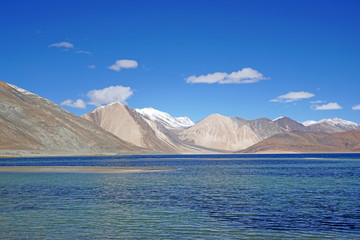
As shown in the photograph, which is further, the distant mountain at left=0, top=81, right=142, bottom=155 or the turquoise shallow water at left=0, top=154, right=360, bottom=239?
the distant mountain at left=0, top=81, right=142, bottom=155

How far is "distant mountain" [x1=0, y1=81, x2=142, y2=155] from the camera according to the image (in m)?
145

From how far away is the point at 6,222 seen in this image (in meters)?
20.5

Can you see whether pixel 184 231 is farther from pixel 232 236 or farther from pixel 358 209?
pixel 358 209

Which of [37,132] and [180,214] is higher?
[37,132]

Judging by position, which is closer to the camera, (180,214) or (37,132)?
(180,214)

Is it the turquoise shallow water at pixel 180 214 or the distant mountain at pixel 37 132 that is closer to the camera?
the turquoise shallow water at pixel 180 214

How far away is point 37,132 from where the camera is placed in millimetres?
166500

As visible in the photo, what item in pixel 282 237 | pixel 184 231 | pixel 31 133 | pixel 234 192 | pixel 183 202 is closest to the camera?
pixel 282 237

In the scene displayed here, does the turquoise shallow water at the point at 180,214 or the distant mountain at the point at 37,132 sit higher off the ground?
the distant mountain at the point at 37,132

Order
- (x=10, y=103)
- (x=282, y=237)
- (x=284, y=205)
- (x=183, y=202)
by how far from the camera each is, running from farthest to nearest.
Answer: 1. (x=10, y=103)
2. (x=183, y=202)
3. (x=284, y=205)
4. (x=282, y=237)

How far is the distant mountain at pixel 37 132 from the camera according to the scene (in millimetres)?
145000

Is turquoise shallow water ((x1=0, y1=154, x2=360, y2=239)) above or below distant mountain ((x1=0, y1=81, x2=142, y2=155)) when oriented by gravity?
below

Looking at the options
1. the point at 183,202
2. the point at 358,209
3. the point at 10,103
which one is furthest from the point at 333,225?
the point at 10,103

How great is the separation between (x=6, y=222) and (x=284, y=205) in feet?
53.6
